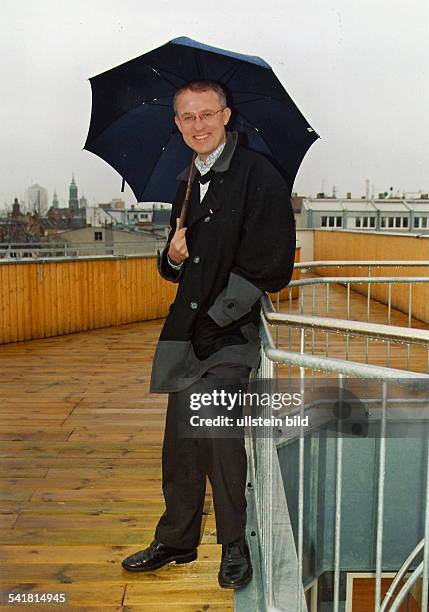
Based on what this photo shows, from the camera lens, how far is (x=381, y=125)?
17609mm

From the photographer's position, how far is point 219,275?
8.13 ft

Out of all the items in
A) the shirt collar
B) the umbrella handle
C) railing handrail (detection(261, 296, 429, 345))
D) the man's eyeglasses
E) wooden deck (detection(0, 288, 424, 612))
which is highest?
the man's eyeglasses

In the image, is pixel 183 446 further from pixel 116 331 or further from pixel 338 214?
pixel 338 214

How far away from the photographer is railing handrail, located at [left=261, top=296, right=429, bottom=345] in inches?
73.2

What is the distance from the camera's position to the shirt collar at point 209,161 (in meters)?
2.52

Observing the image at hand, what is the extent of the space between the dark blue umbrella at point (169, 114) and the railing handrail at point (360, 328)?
926mm

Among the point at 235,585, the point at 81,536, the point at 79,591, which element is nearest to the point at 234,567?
the point at 235,585

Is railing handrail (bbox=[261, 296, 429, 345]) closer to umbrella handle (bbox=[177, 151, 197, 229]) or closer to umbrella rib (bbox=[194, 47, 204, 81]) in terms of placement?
umbrella handle (bbox=[177, 151, 197, 229])

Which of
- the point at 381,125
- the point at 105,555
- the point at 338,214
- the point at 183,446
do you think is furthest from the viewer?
the point at 338,214

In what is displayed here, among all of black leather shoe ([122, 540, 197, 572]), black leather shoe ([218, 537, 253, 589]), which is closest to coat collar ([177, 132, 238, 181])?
black leather shoe ([218, 537, 253, 589])

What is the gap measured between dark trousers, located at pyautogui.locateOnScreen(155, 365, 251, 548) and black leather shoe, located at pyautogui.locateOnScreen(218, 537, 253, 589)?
0.22 ft

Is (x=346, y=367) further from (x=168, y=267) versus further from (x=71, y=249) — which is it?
(x=71, y=249)

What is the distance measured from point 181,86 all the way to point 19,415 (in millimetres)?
3514

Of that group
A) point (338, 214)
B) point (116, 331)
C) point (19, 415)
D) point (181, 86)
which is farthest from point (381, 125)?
point (181, 86)
